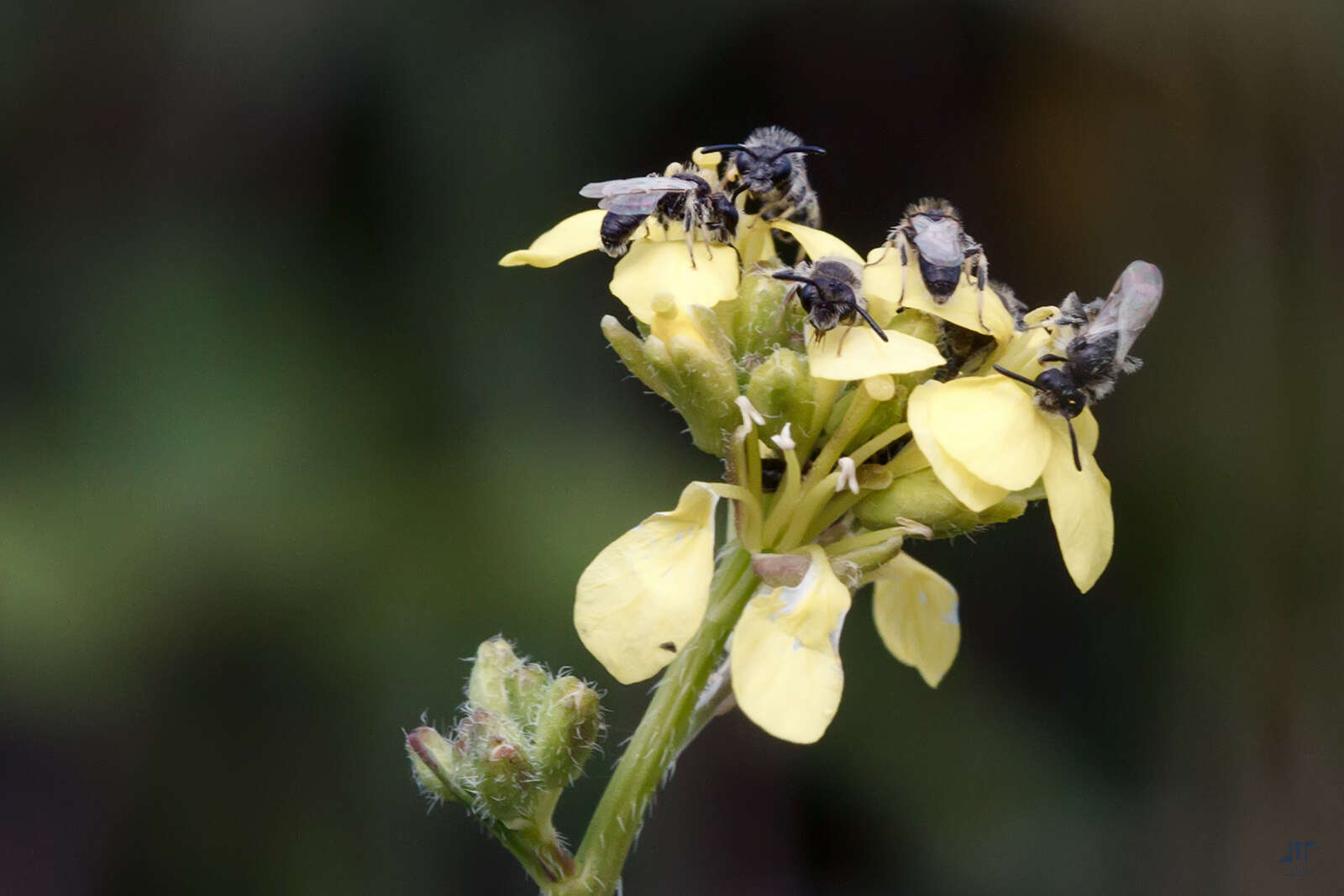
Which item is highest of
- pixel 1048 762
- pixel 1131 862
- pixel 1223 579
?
pixel 1223 579

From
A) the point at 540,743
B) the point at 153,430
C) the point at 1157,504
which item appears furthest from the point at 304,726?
the point at 1157,504

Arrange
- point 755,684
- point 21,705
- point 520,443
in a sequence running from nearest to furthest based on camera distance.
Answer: point 755,684 < point 21,705 < point 520,443

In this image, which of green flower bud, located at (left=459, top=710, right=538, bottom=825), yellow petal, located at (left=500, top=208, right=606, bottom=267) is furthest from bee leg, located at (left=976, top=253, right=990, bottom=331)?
green flower bud, located at (left=459, top=710, right=538, bottom=825)

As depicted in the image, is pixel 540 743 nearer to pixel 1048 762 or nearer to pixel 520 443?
pixel 520 443

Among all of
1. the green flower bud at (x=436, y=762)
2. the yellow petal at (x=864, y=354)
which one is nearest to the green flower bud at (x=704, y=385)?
the yellow petal at (x=864, y=354)

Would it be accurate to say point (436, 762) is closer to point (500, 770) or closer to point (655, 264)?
point (500, 770)

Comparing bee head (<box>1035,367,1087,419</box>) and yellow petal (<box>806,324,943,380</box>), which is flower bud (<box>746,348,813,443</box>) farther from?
bee head (<box>1035,367,1087,419</box>)
